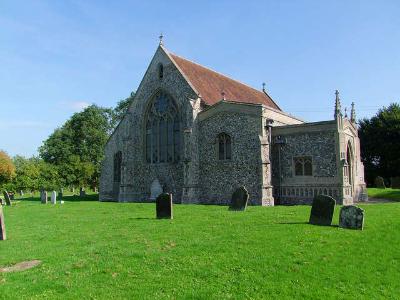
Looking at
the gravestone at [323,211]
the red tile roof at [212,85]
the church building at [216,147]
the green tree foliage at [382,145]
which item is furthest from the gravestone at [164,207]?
the green tree foliage at [382,145]

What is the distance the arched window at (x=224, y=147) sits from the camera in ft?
83.6

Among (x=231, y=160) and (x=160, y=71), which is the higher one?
(x=160, y=71)

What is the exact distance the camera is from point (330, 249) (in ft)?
31.8

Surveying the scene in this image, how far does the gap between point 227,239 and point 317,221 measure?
3.84 m

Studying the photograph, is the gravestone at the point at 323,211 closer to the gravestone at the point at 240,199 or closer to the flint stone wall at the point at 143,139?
the gravestone at the point at 240,199

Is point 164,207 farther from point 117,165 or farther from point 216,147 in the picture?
point 117,165

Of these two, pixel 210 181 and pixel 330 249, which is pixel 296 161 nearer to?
pixel 210 181

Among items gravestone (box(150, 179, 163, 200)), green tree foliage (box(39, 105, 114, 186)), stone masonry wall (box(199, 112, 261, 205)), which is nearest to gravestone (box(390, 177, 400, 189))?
stone masonry wall (box(199, 112, 261, 205))

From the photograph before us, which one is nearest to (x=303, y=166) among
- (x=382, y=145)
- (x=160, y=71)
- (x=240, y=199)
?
(x=240, y=199)

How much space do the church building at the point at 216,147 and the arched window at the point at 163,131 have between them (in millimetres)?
75

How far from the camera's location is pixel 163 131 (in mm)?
30031

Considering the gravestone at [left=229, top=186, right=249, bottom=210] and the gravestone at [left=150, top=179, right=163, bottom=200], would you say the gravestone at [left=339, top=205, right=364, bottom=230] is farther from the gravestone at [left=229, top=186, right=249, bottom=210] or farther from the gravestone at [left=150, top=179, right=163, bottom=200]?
the gravestone at [left=150, top=179, right=163, bottom=200]

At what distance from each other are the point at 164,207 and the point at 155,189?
1389 cm

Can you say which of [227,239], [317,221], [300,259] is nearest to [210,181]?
[317,221]
